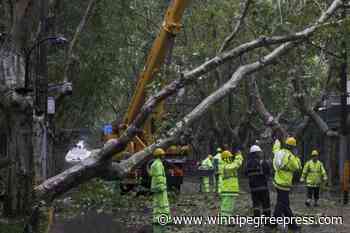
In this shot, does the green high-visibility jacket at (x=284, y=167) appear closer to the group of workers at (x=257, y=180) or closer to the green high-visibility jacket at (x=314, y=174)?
the group of workers at (x=257, y=180)

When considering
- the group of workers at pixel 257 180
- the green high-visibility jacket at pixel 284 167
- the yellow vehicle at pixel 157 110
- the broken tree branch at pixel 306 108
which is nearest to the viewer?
the green high-visibility jacket at pixel 284 167

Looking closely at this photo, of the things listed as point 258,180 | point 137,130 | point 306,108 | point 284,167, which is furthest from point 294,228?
point 306,108

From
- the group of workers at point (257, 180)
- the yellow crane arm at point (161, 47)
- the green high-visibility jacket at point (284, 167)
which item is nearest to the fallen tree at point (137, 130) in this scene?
the group of workers at point (257, 180)

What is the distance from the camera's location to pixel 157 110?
20.9 meters

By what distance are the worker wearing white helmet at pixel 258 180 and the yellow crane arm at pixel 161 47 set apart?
353cm

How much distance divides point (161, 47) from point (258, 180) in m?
5.58

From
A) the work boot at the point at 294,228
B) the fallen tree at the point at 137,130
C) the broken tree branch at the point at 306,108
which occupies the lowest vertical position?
the work boot at the point at 294,228

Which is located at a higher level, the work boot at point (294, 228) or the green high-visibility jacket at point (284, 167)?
the green high-visibility jacket at point (284, 167)

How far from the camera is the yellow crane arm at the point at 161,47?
669 inches

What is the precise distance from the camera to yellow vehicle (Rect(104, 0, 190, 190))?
1750cm

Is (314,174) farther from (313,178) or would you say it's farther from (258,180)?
A: (258,180)

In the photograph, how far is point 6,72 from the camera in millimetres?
8352

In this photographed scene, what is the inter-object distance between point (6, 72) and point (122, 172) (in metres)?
2.08

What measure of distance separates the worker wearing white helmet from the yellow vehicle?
3.33 meters
